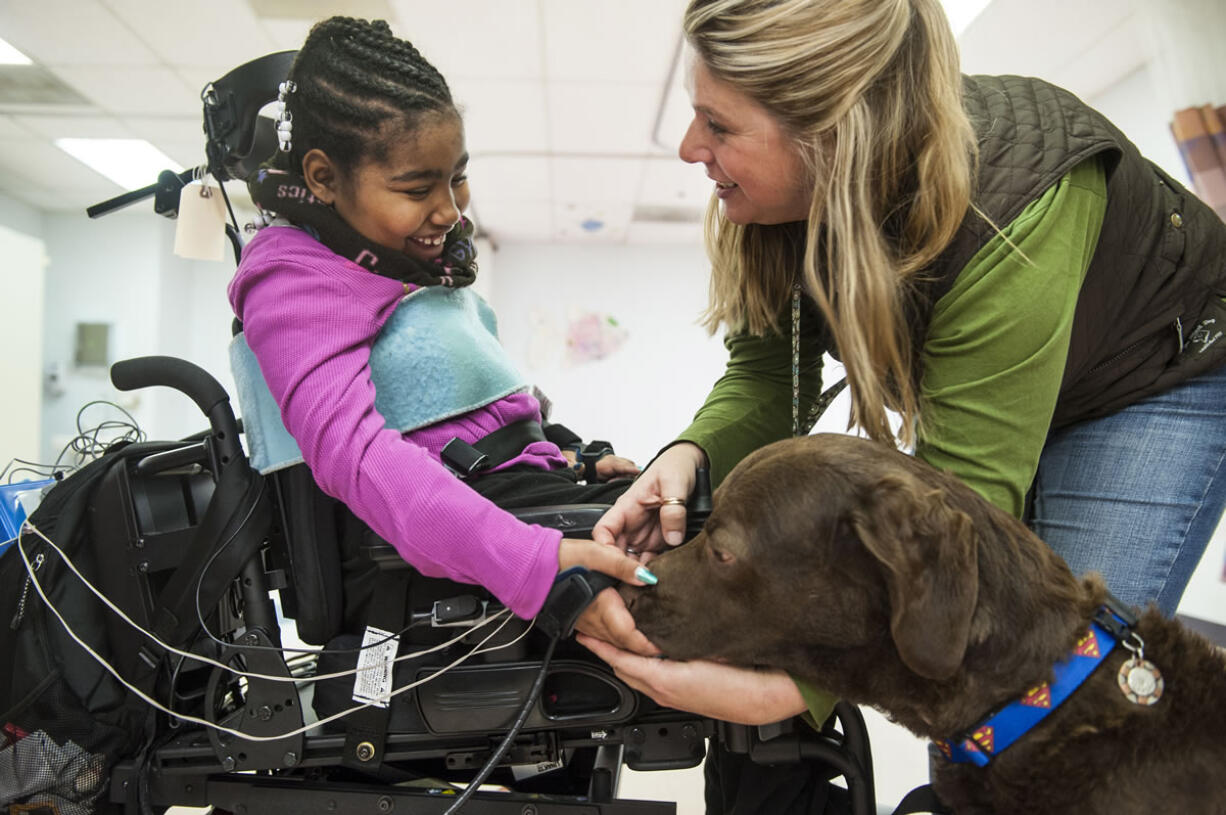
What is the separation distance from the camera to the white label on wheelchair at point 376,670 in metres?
1.13

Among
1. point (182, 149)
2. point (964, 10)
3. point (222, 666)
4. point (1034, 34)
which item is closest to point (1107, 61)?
point (1034, 34)

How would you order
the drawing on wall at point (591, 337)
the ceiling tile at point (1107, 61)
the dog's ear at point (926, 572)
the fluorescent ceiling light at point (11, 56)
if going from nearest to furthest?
the dog's ear at point (926, 572)
the ceiling tile at point (1107, 61)
the fluorescent ceiling light at point (11, 56)
the drawing on wall at point (591, 337)

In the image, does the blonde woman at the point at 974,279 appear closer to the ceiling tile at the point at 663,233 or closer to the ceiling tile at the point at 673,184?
the ceiling tile at the point at 673,184

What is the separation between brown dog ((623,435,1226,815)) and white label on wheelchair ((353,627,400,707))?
1.21 feet

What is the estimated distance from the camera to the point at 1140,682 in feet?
3.10

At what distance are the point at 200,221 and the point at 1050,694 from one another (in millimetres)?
1537

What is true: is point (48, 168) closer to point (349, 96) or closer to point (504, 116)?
point (504, 116)

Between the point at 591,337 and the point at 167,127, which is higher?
the point at 167,127

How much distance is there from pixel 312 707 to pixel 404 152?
891mm

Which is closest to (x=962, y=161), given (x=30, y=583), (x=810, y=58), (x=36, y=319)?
(x=810, y=58)

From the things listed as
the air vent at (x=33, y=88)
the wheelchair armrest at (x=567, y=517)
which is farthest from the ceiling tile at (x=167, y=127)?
the wheelchair armrest at (x=567, y=517)

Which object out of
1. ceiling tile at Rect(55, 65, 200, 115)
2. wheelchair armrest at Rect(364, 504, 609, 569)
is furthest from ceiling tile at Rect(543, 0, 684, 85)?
wheelchair armrest at Rect(364, 504, 609, 569)

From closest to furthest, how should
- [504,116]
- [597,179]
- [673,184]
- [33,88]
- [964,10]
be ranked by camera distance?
[964,10] → [33,88] → [504,116] → [597,179] → [673,184]

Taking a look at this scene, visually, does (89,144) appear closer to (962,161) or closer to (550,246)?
(550,246)
